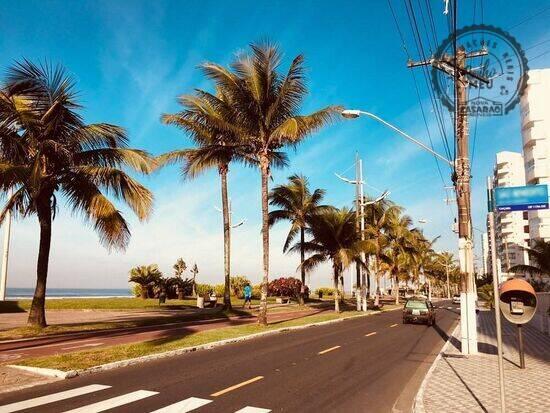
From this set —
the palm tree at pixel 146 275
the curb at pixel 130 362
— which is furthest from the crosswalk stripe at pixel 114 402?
the palm tree at pixel 146 275

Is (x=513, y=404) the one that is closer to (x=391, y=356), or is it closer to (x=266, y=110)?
(x=391, y=356)

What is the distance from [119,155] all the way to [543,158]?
226 ft

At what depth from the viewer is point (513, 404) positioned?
776cm

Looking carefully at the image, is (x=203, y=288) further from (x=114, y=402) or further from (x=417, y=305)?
(x=114, y=402)

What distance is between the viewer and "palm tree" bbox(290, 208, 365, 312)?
34.9m

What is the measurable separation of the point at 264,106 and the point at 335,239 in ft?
51.0

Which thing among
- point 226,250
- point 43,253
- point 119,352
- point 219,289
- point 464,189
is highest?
point 464,189

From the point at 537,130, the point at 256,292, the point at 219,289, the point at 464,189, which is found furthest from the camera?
the point at 537,130

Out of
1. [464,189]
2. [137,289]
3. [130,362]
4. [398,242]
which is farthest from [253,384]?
[398,242]

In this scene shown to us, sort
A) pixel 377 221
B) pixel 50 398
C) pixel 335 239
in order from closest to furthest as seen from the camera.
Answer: pixel 50 398
pixel 335 239
pixel 377 221

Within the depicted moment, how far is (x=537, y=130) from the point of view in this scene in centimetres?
7088

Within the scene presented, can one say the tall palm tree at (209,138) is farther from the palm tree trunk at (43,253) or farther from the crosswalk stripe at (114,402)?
the crosswalk stripe at (114,402)

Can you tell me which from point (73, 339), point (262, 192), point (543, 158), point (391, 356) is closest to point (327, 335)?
point (391, 356)

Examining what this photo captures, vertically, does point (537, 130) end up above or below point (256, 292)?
above
